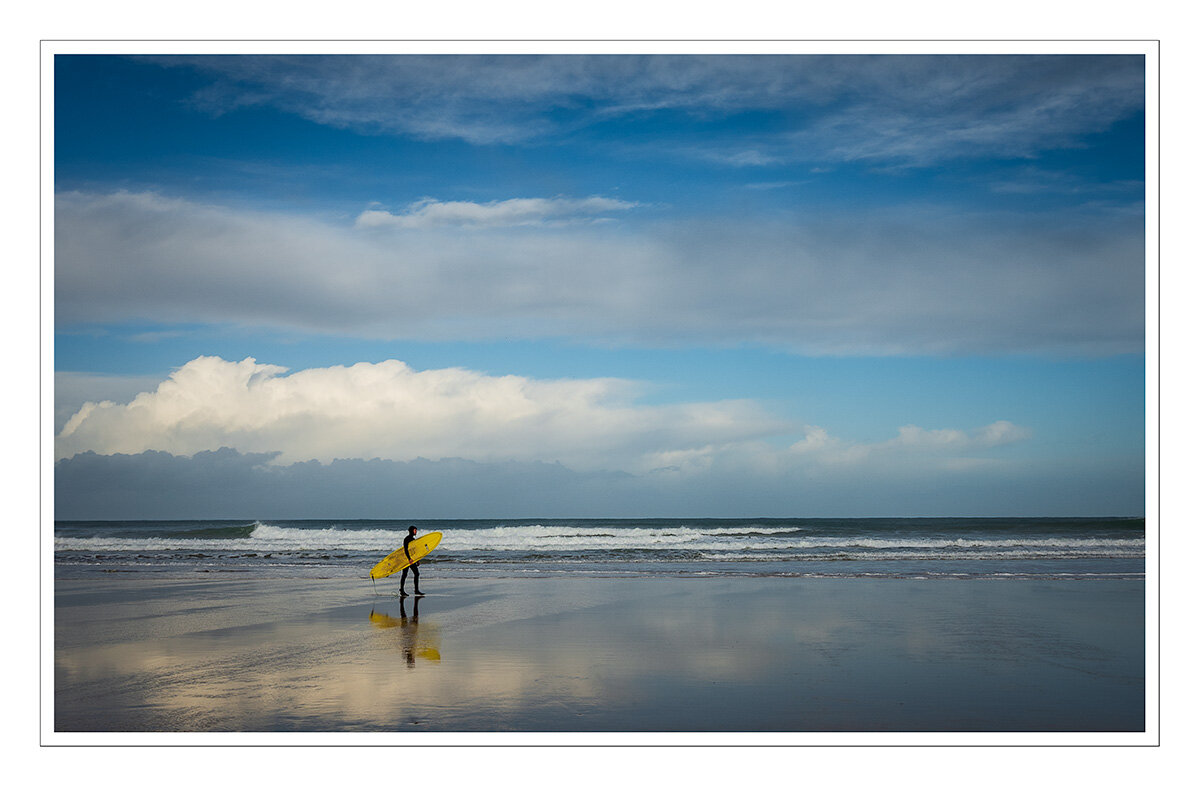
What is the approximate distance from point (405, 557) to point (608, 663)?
8.34m

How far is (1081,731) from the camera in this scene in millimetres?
6547

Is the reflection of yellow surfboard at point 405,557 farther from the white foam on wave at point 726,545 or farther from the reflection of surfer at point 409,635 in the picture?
the white foam on wave at point 726,545

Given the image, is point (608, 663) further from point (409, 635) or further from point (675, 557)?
point (675, 557)

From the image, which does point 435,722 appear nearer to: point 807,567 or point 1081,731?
point 1081,731

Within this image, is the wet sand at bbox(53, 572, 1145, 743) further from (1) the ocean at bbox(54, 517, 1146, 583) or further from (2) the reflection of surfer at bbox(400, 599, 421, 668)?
(1) the ocean at bbox(54, 517, 1146, 583)

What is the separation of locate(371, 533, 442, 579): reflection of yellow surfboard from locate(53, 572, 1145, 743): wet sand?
92 centimetres

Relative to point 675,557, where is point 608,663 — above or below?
above

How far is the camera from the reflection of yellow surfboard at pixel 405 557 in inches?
615

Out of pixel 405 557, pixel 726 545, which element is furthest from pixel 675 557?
pixel 405 557

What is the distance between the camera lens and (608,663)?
870cm

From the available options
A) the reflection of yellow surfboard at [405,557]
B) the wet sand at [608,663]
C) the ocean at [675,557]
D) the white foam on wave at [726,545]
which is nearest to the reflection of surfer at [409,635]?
the wet sand at [608,663]

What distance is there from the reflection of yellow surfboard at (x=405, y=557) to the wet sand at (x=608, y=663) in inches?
36.3
